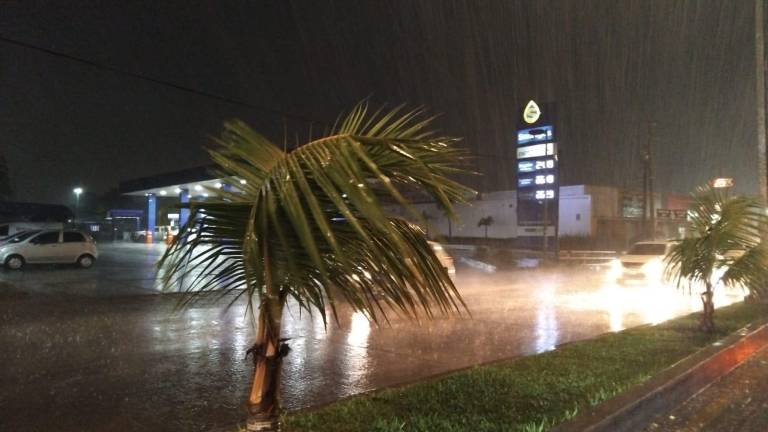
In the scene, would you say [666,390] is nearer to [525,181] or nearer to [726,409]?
[726,409]

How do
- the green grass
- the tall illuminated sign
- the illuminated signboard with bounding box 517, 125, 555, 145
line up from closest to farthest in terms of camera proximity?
1. the green grass
2. the tall illuminated sign
3. the illuminated signboard with bounding box 517, 125, 555, 145

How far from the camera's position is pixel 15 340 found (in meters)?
9.84

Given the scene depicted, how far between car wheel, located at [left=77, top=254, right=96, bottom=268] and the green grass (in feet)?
64.1

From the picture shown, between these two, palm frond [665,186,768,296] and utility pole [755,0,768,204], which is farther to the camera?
utility pole [755,0,768,204]

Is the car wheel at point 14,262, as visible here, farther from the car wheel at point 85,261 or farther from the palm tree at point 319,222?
the palm tree at point 319,222

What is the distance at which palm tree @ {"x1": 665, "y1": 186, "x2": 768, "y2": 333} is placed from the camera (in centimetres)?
986

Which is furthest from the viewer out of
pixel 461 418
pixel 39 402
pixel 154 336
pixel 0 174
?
pixel 0 174

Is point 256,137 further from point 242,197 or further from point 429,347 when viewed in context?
point 429,347

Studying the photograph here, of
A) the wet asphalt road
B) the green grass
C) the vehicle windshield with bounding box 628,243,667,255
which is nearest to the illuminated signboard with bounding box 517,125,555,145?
the vehicle windshield with bounding box 628,243,667,255

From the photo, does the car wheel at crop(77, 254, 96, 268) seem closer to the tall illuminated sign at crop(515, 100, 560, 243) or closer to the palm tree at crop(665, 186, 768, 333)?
the palm tree at crop(665, 186, 768, 333)

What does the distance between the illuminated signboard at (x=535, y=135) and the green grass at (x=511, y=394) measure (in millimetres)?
38721

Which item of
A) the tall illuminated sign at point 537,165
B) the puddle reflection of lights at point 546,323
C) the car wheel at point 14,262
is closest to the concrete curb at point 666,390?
the puddle reflection of lights at point 546,323

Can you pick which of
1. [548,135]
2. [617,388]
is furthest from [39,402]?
[548,135]

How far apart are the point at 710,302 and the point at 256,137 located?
9.84m
